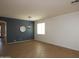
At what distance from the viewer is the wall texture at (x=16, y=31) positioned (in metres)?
6.75

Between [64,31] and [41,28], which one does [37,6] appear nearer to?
[64,31]

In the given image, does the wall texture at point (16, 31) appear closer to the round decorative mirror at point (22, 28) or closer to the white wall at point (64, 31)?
the round decorative mirror at point (22, 28)

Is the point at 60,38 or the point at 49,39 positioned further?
the point at 49,39

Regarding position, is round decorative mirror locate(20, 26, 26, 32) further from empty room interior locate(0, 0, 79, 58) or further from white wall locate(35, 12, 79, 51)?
white wall locate(35, 12, 79, 51)

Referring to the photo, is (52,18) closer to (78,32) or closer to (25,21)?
(78,32)

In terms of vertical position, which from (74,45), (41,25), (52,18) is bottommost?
(74,45)

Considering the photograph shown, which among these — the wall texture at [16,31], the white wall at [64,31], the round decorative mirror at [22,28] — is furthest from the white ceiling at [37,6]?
the round decorative mirror at [22,28]

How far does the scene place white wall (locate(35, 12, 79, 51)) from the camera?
4.55 meters

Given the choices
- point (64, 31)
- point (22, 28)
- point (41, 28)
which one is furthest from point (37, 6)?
point (22, 28)

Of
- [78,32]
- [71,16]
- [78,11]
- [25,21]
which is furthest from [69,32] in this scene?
[25,21]

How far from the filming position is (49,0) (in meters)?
2.93

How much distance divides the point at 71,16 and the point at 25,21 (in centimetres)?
481

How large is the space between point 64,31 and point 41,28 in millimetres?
3066

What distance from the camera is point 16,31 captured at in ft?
23.9
